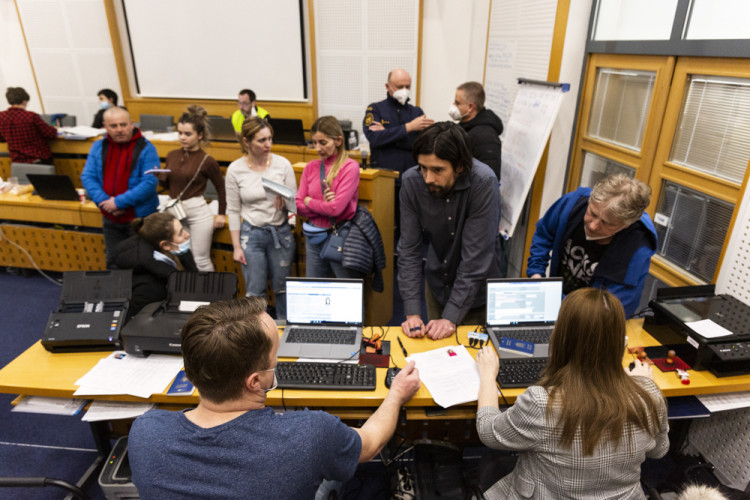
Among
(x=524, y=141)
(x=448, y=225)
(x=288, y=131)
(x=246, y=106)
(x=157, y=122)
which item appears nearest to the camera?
(x=448, y=225)

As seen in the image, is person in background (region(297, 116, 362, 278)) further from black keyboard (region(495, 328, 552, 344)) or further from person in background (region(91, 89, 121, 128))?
person in background (region(91, 89, 121, 128))

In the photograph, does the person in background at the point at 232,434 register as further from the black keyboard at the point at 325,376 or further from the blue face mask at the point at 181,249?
the blue face mask at the point at 181,249

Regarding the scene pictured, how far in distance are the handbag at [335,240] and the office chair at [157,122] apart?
4.71 m

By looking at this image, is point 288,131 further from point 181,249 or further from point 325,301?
point 325,301

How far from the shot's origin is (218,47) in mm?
6438

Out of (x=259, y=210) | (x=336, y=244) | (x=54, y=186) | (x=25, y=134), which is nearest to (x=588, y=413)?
(x=336, y=244)

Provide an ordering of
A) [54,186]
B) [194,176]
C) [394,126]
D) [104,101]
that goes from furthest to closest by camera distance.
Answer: [104,101]
[394,126]
[54,186]
[194,176]

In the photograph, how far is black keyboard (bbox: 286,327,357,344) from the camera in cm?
207

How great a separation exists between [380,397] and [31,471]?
2.02 meters

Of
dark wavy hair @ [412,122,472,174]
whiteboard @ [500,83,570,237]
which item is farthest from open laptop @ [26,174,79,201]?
whiteboard @ [500,83,570,237]

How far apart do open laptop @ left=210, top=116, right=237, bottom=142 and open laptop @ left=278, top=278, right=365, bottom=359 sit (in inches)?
127

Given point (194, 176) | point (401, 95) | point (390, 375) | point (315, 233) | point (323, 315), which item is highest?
point (401, 95)

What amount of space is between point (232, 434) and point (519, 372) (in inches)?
48.7

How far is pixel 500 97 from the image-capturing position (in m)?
4.34
